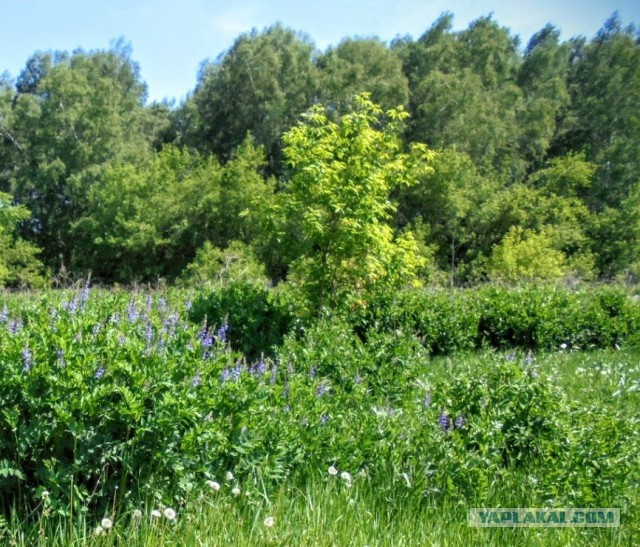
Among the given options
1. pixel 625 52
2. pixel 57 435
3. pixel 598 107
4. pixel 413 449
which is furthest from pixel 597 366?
pixel 625 52

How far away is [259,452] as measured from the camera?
3049 millimetres

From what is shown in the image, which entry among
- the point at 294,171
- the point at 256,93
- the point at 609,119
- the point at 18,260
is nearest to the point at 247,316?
the point at 294,171

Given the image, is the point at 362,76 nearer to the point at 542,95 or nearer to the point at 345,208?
the point at 542,95

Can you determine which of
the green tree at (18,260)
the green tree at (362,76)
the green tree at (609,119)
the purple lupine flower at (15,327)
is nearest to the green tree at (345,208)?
the purple lupine flower at (15,327)

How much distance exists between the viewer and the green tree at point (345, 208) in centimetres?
666

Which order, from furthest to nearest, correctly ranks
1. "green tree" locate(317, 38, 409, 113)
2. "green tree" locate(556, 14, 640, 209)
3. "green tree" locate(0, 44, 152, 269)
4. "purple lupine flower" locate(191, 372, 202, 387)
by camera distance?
"green tree" locate(556, 14, 640, 209)
"green tree" locate(0, 44, 152, 269)
"green tree" locate(317, 38, 409, 113)
"purple lupine flower" locate(191, 372, 202, 387)

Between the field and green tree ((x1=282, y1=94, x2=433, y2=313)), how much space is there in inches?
108

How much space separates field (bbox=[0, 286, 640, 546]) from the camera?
102 inches

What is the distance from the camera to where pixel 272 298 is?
782cm

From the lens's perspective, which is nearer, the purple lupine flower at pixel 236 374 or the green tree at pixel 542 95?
the purple lupine flower at pixel 236 374

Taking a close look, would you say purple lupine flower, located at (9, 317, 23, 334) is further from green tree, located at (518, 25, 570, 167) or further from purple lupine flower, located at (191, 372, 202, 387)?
green tree, located at (518, 25, 570, 167)

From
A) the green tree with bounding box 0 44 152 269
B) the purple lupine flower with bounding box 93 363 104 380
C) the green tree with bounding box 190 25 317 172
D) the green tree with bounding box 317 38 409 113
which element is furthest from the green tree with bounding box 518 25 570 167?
the purple lupine flower with bounding box 93 363 104 380

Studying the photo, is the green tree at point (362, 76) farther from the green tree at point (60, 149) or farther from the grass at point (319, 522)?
the grass at point (319, 522)

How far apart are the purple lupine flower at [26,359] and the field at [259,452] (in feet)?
0.05
